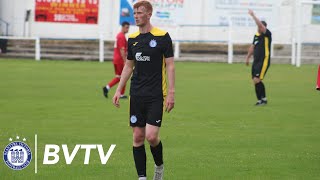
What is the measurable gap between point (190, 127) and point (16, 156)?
234 inches

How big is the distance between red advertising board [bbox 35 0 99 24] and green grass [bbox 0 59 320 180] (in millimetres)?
16610

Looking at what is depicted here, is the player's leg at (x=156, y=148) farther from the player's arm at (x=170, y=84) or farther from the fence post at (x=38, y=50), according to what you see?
the fence post at (x=38, y=50)

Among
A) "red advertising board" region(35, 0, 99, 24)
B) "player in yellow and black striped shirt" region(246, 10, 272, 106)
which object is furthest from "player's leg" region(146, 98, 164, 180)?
"red advertising board" region(35, 0, 99, 24)

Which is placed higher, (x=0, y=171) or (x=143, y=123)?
(x=143, y=123)

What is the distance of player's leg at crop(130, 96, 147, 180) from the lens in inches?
Answer: 429

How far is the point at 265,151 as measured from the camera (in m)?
13.9

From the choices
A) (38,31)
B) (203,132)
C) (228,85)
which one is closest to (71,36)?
(38,31)

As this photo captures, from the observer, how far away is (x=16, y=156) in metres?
11.5

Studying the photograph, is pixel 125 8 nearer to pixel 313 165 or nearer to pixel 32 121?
pixel 32 121

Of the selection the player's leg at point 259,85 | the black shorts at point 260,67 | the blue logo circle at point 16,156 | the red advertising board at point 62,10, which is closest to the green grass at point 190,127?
the blue logo circle at point 16,156

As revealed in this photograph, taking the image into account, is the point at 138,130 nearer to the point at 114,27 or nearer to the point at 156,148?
the point at 156,148

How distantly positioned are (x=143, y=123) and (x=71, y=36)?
36.8 meters

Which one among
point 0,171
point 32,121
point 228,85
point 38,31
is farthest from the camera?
point 38,31

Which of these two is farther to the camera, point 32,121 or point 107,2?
point 107,2
